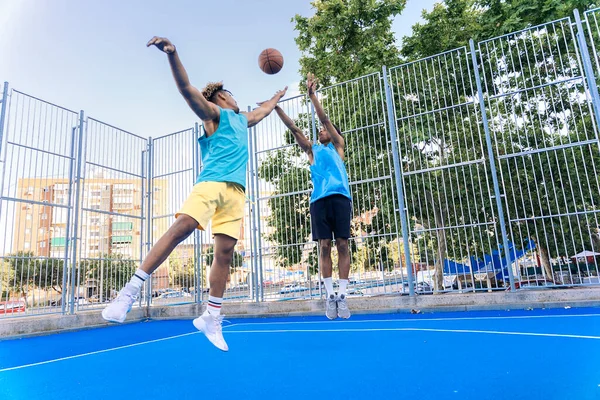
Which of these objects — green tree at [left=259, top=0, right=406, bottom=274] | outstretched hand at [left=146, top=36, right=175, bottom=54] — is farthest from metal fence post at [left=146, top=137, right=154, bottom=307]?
outstretched hand at [left=146, top=36, right=175, bottom=54]

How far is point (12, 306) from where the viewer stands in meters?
6.35

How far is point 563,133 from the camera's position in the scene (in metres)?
6.01

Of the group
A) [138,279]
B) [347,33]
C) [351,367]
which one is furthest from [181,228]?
[347,33]

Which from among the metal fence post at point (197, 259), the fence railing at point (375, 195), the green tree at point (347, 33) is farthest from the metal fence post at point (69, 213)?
the green tree at point (347, 33)

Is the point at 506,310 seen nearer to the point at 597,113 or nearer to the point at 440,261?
the point at 440,261

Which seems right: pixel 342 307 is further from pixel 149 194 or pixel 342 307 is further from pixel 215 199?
pixel 149 194

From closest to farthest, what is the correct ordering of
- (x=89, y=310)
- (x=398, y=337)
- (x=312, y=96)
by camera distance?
(x=398, y=337)
(x=312, y=96)
(x=89, y=310)

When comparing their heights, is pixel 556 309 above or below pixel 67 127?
below

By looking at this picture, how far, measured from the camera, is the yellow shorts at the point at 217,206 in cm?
289

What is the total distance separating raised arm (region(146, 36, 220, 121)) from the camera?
2.59 metres

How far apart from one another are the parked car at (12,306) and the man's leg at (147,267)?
193 inches

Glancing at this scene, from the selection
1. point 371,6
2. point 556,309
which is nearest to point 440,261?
point 556,309

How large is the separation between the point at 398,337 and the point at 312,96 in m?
2.66

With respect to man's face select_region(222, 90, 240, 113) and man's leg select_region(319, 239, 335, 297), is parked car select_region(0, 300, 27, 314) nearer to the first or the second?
man's leg select_region(319, 239, 335, 297)
